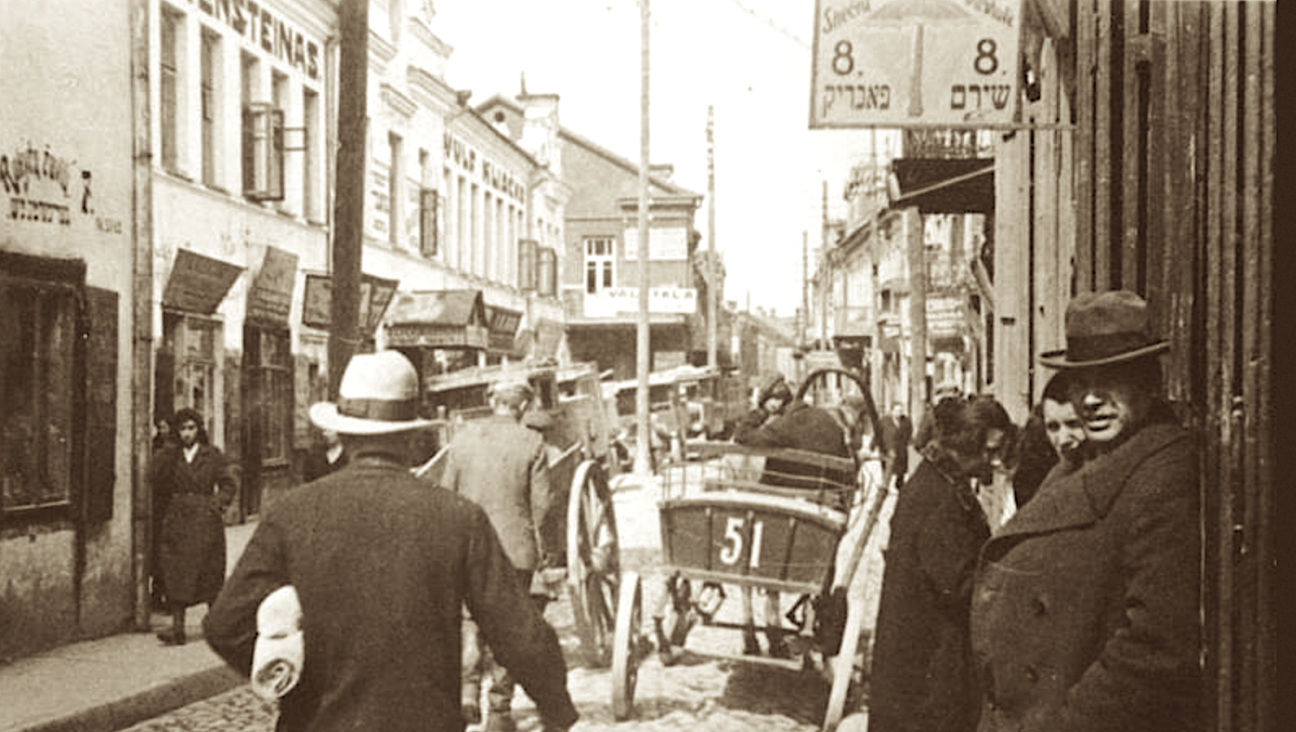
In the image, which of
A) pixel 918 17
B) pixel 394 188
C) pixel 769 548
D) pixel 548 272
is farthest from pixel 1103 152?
pixel 548 272

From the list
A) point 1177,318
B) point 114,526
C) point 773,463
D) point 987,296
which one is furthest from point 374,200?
point 1177,318

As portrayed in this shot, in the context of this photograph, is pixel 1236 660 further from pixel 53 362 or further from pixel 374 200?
pixel 374 200

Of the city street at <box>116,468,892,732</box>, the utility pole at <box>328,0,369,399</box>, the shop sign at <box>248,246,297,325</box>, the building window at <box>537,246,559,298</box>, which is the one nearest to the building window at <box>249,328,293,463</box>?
the shop sign at <box>248,246,297,325</box>

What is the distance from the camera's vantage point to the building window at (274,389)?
1733cm

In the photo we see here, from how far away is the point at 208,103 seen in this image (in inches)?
642

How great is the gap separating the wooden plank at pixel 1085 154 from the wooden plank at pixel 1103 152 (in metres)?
0.14

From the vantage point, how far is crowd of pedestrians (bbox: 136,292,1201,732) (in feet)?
10.6

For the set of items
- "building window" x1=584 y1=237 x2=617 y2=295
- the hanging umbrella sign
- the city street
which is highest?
"building window" x1=584 y1=237 x2=617 y2=295

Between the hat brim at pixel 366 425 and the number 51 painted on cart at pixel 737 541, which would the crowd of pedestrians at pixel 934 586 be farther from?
the number 51 painted on cart at pixel 737 541

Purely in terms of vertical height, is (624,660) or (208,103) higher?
(208,103)

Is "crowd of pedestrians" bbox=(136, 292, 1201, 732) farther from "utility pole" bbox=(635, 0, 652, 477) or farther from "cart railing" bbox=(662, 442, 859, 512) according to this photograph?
"utility pole" bbox=(635, 0, 652, 477)

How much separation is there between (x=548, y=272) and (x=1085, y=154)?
84.4 feet

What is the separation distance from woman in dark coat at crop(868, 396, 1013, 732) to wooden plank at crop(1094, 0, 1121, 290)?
2.55 metres

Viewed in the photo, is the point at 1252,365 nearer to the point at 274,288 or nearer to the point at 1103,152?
the point at 1103,152
